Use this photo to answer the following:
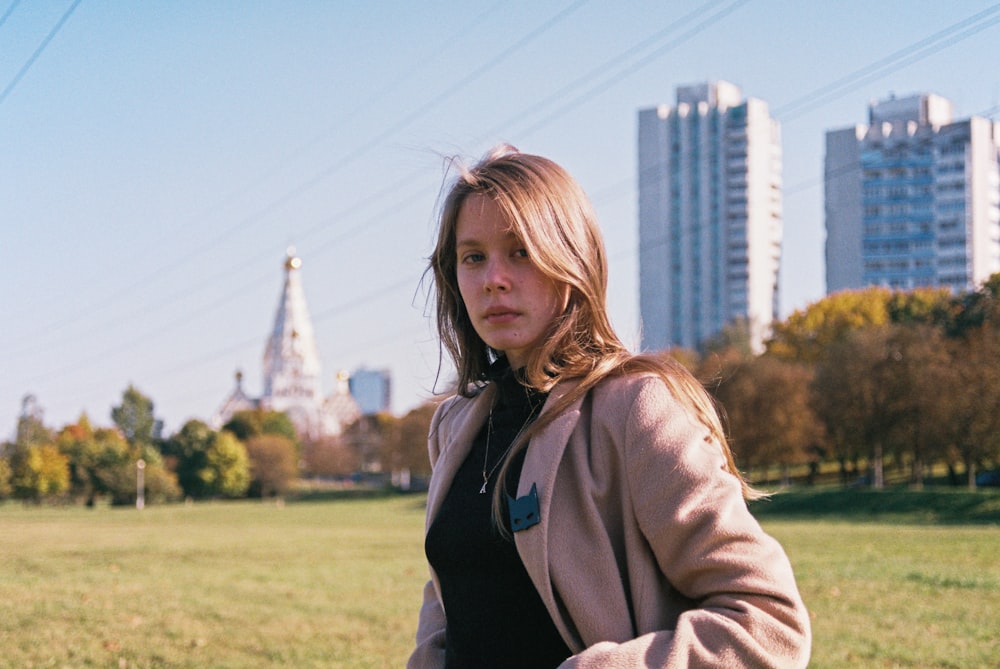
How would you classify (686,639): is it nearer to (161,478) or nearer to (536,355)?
(536,355)

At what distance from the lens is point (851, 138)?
→ 356 ft

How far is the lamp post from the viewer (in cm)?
6919

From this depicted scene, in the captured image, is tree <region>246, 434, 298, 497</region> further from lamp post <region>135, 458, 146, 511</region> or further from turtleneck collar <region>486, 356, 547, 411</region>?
turtleneck collar <region>486, 356, 547, 411</region>

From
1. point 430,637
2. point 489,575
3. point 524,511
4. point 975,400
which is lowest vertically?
point 430,637

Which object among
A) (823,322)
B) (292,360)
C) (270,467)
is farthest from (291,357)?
(823,322)

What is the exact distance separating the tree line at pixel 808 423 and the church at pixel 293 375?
70.9 m

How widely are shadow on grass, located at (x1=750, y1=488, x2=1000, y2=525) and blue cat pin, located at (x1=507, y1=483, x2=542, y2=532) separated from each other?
31187mm

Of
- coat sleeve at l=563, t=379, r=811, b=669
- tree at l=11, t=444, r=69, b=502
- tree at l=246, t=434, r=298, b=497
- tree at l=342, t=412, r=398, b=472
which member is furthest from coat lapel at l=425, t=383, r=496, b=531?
tree at l=342, t=412, r=398, b=472

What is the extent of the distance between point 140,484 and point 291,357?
106663mm

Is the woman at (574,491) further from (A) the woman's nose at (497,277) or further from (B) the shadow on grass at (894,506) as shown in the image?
(B) the shadow on grass at (894,506)

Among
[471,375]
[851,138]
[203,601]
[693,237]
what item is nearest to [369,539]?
[203,601]

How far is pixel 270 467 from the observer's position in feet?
277

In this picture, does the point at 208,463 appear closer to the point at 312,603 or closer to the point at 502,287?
the point at 312,603

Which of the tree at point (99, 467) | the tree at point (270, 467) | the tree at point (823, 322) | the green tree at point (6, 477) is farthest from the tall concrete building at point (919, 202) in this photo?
the green tree at point (6, 477)
